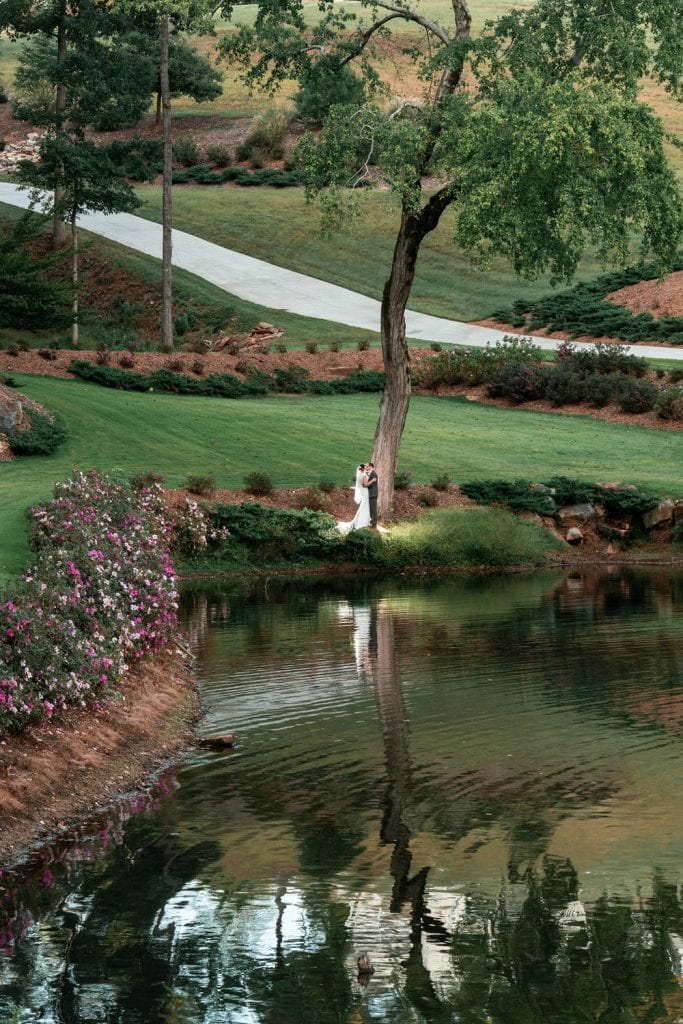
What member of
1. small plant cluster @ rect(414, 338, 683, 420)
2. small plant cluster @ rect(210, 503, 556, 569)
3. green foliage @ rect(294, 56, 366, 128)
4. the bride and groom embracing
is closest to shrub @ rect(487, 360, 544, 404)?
small plant cluster @ rect(414, 338, 683, 420)

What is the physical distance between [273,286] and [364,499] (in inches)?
1223

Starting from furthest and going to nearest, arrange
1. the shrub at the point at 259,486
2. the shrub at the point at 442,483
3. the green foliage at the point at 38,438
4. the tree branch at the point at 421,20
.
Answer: the green foliage at the point at 38,438, the shrub at the point at 442,483, the shrub at the point at 259,486, the tree branch at the point at 421,20

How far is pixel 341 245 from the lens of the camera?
6231 cm

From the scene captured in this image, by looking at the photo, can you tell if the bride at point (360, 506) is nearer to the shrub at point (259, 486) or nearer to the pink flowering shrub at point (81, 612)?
the shrub at point (259, 486)

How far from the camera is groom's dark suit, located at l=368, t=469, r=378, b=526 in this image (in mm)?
26344

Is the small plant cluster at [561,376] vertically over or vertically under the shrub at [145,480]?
over

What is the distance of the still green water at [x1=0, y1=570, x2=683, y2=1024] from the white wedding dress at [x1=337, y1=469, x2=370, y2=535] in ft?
30.3

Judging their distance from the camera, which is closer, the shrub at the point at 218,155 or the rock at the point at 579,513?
the rock at the point at 579,513

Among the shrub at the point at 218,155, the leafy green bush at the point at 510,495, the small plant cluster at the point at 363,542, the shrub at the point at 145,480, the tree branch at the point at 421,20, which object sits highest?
the shrub at the point at 218,155

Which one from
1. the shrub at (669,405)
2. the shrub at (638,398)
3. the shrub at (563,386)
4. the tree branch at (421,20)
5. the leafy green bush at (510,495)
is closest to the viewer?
the tree branch at (421,20)

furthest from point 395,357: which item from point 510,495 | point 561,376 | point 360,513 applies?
point 561,376

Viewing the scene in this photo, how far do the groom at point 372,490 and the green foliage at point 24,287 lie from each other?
47.9 feet

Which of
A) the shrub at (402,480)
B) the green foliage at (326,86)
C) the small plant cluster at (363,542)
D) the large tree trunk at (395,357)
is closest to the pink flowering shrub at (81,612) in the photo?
the small plant cluster at (363,542)

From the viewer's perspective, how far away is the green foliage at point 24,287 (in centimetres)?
3750
